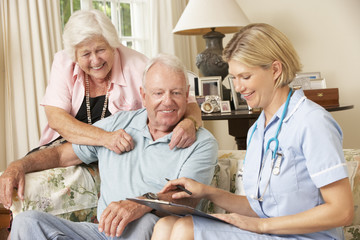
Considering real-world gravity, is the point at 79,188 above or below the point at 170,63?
below

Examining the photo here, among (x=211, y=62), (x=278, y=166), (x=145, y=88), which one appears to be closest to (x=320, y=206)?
(x=278, y=166)

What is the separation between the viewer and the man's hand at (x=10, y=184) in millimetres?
1946

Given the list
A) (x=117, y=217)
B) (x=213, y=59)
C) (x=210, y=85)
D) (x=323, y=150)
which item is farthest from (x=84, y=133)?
(x=213, y=59)

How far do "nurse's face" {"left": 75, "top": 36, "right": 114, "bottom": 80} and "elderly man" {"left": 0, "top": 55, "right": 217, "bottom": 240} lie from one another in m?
0.27

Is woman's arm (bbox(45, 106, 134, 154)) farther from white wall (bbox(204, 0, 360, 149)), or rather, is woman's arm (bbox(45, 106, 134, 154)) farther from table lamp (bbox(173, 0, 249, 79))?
white wall (bbox(204, 0, 360, 149))

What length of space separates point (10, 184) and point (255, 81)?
1105mm

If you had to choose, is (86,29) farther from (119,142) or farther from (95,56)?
(119,142)

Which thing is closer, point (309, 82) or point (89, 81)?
point (89, 81)

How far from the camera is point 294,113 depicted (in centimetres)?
137

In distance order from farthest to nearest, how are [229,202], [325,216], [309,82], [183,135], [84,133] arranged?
1. [309,82]
2. [84,133]
3. [183,135]
4. [229,202]
5. [325,216]

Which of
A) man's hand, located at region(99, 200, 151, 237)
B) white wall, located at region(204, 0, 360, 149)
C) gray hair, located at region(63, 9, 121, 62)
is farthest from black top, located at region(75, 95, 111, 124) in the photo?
white wall, located at region(204, 0, 360, 149)

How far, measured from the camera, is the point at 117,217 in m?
→ 1.64

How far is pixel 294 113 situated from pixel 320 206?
0.27 meters

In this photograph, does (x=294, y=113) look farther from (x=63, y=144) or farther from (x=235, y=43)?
(x=63, y=144)
